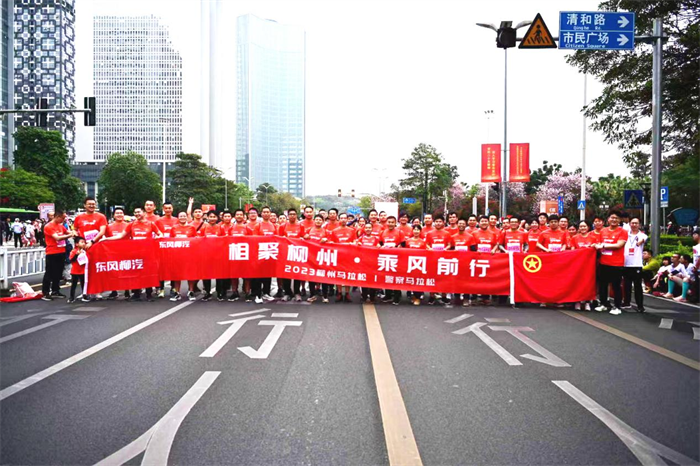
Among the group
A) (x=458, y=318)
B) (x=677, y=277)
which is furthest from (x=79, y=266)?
(x=677, y=277)

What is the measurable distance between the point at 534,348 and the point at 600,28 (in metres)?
10.3

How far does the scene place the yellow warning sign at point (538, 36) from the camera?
42.4 feet

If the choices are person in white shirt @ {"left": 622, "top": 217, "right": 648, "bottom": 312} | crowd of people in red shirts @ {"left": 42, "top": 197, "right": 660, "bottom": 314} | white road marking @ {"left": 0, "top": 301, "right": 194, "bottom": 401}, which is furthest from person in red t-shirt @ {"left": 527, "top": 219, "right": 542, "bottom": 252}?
white road marking @ {"left": 0, "top": 301, "right": 194, "bottom": 401}

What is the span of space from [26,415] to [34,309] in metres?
6.63

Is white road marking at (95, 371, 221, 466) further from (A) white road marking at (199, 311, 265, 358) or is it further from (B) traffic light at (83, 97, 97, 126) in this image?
(B) traffic light at (83, 97, 97, 126)

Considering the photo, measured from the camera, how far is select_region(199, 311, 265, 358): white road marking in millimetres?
6899

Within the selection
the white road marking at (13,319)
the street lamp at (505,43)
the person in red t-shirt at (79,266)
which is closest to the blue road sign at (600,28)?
the street lamp at (505,43)

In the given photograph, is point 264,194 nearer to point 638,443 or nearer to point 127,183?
point 127,183

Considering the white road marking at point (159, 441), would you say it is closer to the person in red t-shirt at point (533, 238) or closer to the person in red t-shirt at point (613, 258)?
the person in red t-shirt at point (613, 258)

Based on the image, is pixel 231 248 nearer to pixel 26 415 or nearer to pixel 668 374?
pixel 26 415

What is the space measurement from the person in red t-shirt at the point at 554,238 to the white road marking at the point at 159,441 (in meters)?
9.02

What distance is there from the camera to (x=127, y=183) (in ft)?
252

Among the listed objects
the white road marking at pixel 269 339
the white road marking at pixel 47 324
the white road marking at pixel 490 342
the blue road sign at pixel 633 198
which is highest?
the blue road sign at pixel 633 198

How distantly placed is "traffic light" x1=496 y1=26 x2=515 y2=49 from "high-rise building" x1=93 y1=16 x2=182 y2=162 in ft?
478
